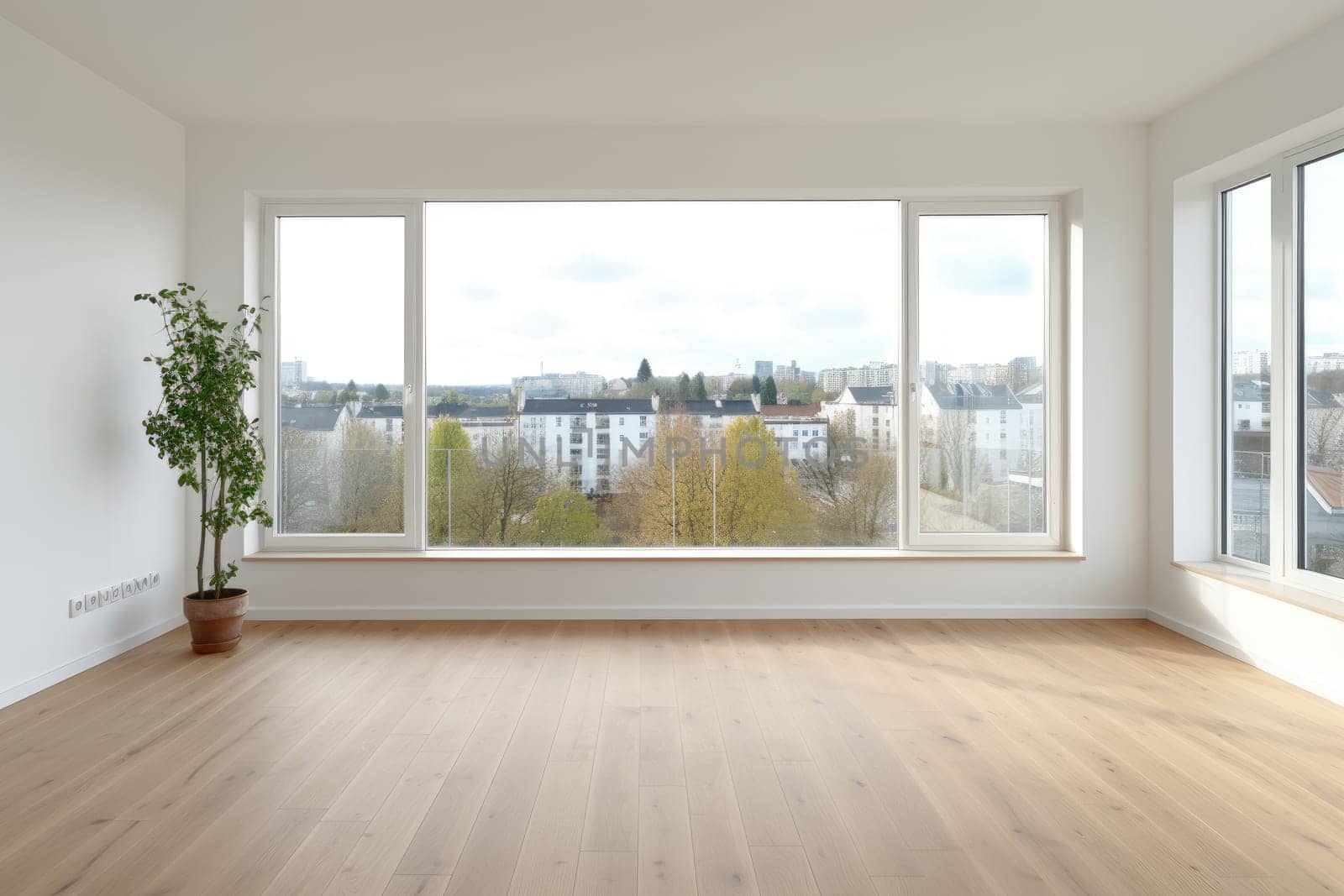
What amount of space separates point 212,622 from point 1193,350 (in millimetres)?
5397

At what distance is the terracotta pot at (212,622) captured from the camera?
407cm

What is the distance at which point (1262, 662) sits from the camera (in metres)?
3.88

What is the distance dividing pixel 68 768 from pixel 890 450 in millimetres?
4232

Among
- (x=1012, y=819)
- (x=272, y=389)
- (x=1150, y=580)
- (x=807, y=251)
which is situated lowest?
(x=1012, y=819)

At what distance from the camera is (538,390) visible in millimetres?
5059

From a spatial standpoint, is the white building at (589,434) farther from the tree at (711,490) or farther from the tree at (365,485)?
the tree at (365,485)

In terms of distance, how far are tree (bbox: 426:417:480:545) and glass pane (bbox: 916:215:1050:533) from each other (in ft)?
9.12

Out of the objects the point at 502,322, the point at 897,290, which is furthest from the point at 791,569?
the point at 502,322

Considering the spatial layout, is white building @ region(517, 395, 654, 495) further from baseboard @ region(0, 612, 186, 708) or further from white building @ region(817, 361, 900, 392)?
baseboard @ region(0, 612, 186, 708)

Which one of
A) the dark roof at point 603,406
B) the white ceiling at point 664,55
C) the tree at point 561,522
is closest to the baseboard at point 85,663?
the tree at point 561,522

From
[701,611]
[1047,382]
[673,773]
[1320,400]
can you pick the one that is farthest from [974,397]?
[673,773]

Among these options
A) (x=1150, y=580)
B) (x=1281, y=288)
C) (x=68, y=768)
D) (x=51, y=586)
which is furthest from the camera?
(x=1150, y=580)

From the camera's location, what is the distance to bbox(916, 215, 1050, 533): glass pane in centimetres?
500

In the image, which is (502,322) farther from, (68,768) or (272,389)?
(68,768)
